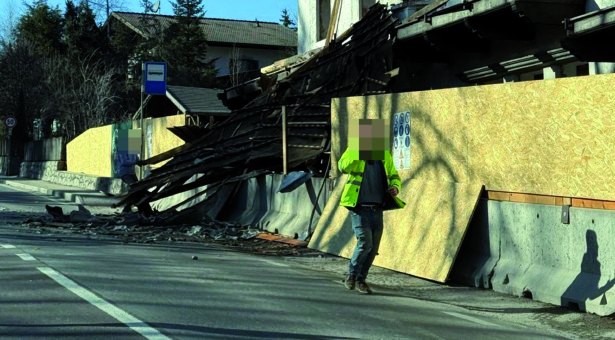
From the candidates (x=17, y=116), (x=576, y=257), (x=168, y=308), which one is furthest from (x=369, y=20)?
(x=17, y=116)

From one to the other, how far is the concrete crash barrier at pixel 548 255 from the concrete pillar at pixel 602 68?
3990mm

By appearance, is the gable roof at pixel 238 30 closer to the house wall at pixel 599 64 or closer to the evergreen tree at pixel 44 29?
the evergreen tree at pixel 44 29

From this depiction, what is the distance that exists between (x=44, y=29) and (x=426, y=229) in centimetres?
4614

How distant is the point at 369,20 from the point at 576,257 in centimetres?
1021

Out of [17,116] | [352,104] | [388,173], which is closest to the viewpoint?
[388,173]

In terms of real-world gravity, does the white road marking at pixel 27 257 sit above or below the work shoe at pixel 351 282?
above

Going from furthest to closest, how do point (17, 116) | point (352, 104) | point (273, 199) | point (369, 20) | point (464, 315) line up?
point (17, 116) < point (369, 20) < point (273, 199) < point (352, 104) < point (464, 315)

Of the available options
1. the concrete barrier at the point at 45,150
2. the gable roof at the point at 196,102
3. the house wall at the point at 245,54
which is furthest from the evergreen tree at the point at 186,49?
the gable roof at the point at 196,102

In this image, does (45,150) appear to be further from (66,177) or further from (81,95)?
(66,177)

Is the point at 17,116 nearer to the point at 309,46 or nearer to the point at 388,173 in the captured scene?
the point at 309,46

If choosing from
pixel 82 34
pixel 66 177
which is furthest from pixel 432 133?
pixel 82 34

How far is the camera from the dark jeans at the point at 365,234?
8.05m

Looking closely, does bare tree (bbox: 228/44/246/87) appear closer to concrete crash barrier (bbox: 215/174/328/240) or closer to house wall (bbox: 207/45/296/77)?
house wall (bbox: 207/45/296/77)

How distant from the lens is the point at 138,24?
54000 millimetres
